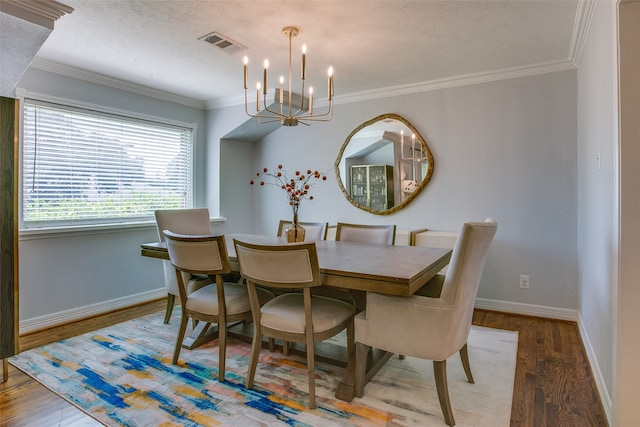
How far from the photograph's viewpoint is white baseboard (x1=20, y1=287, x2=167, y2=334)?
10.1 ft

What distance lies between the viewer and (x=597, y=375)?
83.4 inches

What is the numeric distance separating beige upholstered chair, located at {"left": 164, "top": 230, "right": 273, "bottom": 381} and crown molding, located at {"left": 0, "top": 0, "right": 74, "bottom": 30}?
52.6 inches

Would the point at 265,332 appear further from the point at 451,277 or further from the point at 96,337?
the point at 96,337

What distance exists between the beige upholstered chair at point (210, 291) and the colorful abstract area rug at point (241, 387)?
0.69ft

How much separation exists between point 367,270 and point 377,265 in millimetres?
154

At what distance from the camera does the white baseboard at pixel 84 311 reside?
306 cm

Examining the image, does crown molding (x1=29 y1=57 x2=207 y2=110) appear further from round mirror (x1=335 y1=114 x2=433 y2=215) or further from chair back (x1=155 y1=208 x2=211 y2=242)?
round mirror (x1=335 y1=114 x2=433 y2=215)

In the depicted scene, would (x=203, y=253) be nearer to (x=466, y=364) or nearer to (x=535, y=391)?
(x=466, y=364)

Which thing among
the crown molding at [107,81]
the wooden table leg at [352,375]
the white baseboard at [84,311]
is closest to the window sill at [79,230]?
the white baseboard at [84,311]

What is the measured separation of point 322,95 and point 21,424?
384cm

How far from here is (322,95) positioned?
4.32 m

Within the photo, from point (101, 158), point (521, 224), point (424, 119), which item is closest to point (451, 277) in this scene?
point (521, 224)

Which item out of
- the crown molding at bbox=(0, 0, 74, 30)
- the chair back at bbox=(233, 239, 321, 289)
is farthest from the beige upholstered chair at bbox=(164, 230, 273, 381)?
the crown molding at bbox=(0, 0, 74, 30)

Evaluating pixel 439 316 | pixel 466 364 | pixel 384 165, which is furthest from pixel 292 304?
pixel 384 165
